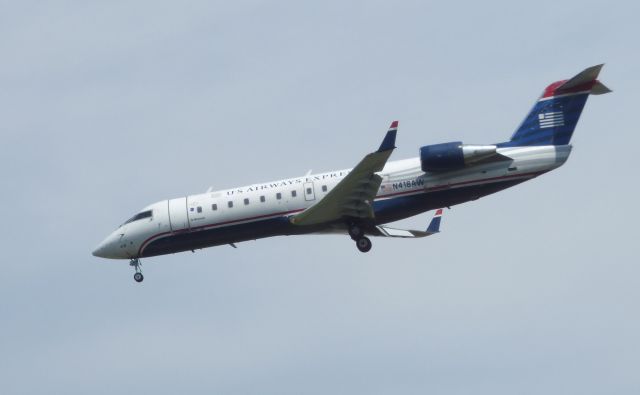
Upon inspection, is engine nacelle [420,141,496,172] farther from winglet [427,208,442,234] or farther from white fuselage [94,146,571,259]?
winglet [427,208,442,234]

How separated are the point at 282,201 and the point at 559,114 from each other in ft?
34.9

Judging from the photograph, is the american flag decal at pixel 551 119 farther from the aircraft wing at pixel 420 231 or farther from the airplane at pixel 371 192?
the aircraft wing at pixel 420 231

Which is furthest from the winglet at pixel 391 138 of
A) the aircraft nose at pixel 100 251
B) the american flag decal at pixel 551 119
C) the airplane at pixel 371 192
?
the aircraft nose at pixel 100 251

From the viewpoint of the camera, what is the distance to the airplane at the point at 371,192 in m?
57.3

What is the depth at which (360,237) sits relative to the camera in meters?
59.1

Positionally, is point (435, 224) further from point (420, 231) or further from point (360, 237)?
point (360, 237)

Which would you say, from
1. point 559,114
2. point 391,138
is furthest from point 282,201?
point 559,114

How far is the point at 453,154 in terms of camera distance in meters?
57.0

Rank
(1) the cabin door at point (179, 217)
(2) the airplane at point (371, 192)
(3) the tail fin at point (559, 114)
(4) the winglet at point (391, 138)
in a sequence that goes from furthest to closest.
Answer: (1) the cabin door at point (179, 217) → (3) the tail fin at point (559, 114) → (2) the airplane at point (371, 192) → (4) the winglet at point (391, 138)

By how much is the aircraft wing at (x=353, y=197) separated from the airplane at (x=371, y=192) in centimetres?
4

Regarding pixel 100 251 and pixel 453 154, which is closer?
pixel 453 154

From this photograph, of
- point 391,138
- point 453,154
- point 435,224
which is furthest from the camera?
point 435,224

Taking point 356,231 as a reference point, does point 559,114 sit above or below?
above

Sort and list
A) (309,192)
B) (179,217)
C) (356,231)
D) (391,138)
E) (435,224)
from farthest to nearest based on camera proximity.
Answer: (435,224) < (179,217) < (356,231) < (309,192) < (391,138)
